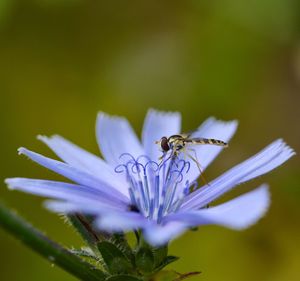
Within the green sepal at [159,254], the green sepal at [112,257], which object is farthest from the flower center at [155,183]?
the green sepal at [112,257]

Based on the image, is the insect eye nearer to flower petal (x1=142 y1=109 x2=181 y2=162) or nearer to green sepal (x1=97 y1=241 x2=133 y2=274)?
flower petal (x1=142 y1=109 x2=181 y2=162)

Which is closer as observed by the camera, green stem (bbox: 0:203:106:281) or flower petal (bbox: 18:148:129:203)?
green stem (bbox: 0:203:106:281)

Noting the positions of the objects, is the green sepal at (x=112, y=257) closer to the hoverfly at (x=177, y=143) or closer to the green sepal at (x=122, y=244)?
the green sepal at (x=122, y=244)

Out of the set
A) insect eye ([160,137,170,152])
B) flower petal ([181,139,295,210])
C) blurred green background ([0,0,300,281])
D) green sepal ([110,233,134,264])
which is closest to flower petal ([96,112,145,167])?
insect eye ([160,137,170,152])

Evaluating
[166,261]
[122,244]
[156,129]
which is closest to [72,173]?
[122,244]

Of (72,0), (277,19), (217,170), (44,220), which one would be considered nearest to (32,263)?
(44,220)

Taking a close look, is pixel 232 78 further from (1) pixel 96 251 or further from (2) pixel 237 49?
(1) pixel 96 251
